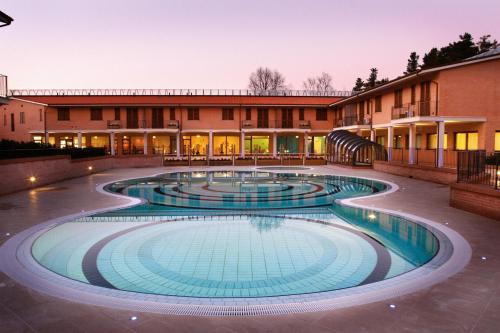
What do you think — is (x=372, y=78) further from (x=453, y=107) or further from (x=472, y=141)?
(x=453, y=107)

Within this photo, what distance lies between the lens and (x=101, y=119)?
123ft

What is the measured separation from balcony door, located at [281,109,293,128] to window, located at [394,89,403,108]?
13605 mm

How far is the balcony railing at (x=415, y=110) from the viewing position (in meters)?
21.3

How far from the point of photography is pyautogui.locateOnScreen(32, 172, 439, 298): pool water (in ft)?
19.0

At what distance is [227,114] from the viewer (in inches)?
1484

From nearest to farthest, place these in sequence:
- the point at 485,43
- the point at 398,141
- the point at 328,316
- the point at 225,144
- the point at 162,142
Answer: the point at 328,316 → the point at 398,141 → the point at 162,142 → the point at 225,144 → the point at 485,43

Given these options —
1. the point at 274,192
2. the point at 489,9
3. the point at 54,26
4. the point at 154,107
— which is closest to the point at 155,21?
the point at 154,107

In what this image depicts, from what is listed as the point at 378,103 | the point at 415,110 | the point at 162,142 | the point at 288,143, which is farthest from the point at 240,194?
the point at 162,142

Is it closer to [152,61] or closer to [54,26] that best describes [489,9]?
[152,61]

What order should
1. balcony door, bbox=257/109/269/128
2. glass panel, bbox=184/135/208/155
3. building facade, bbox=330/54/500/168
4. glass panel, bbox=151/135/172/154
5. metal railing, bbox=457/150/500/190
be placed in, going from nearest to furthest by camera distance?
metal railing, bbox=457/150/500/190 → building facade, bbox=330/54/500/168 → balcony door, bbox=257/109/269/128 → glass panel, bbox=151/135/172/154 → glass panel, bbox=184/135/208/155

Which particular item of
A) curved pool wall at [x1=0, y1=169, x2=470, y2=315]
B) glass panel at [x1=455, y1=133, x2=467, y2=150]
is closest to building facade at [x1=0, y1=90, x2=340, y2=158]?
glass panel at [x1=455, y1=133, x2=467, y2=150]

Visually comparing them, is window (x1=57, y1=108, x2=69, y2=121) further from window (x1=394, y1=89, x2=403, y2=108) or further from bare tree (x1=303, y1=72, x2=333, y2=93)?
bare tree (x1=303, y1=72, x2=333, y2=93)

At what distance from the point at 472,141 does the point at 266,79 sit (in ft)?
155

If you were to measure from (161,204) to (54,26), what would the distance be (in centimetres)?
3201
